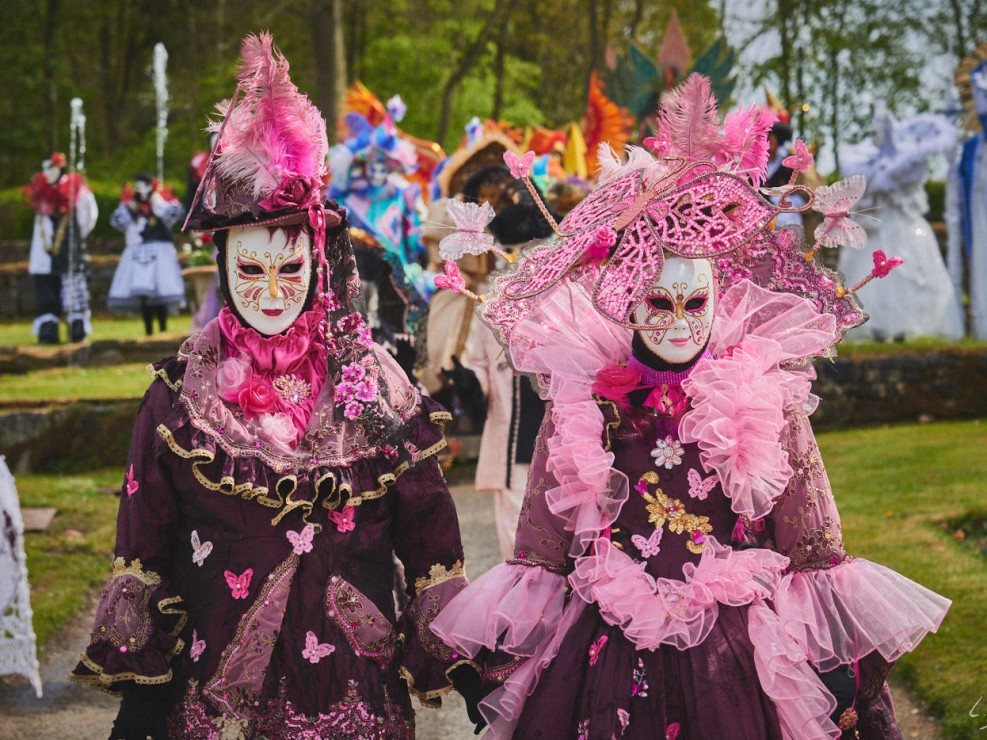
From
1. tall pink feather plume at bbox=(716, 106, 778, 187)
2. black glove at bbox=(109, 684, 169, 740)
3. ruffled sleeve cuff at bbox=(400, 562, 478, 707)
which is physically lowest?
black glove at bbox=(109, 684, 169, 740)

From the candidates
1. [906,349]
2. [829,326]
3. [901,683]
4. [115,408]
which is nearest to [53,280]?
[115,408]

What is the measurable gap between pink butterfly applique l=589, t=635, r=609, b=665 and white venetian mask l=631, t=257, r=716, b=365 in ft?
2.39

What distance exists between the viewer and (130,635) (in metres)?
3.07

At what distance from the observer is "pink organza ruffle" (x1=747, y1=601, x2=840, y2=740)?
284 cm

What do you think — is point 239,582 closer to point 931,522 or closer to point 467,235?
point 467,235

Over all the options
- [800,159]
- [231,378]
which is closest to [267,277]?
[231,378]

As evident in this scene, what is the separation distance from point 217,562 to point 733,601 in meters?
1.35

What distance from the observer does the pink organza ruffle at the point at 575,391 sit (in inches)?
121

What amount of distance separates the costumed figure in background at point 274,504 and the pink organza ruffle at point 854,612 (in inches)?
35.3

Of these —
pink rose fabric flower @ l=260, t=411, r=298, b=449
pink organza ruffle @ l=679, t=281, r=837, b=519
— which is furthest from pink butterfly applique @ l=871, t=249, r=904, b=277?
pink rose fabric flower @ l=260, t=411, r=298, b=449

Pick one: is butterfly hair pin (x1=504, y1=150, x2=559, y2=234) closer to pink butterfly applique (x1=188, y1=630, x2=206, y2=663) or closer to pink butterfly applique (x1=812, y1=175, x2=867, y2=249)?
pink butterfly applique (x1=812, y1=175, x2=867, y2=249)

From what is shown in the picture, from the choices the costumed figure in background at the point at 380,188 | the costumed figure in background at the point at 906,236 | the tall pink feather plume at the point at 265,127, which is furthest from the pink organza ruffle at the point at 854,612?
the costumed figure in background at the point at 906,236

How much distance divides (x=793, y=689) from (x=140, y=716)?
1.63 meters

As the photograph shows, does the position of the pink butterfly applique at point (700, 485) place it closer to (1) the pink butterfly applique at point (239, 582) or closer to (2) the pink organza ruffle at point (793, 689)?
(2) the pink organza ruffle at point (793, 689)
